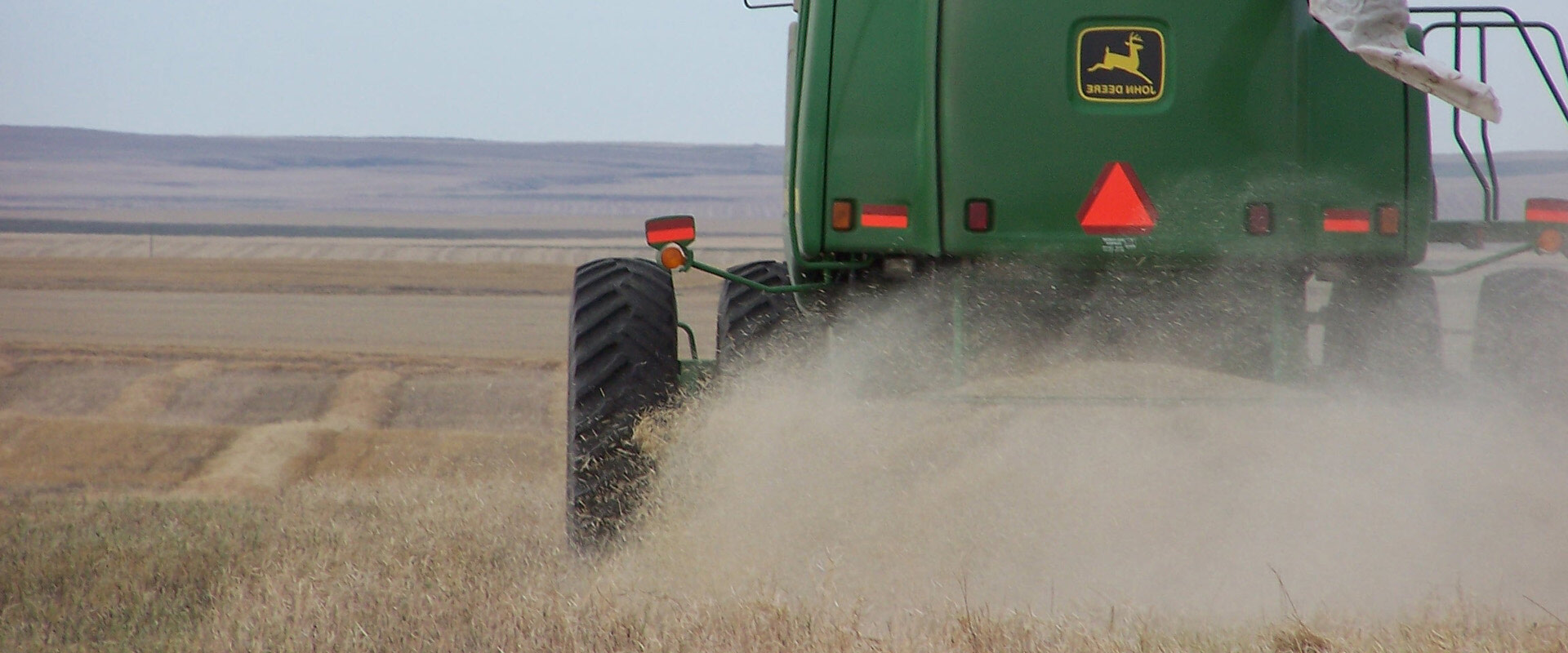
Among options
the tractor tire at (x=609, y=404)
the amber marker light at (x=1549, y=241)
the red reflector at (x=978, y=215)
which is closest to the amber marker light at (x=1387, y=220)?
the amber marker light at (x=1549, y=241)

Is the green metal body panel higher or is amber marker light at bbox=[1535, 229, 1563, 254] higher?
the green metal body panel

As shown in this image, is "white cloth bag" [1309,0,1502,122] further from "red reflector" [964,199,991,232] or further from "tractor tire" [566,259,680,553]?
"tractor tire" [566,259,680,553]

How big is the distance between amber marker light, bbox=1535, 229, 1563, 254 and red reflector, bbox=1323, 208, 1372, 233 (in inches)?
43.1

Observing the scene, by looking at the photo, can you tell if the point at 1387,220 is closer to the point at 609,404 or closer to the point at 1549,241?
the point at 1549,241

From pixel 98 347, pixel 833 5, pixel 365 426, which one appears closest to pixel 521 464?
pixel 365 426

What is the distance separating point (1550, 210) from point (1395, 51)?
61.9 inches

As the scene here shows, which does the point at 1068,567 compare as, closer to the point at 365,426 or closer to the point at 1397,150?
the point at 1397,150

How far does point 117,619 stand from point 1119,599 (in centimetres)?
452

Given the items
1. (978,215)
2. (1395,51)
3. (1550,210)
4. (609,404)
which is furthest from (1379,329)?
(609,404)

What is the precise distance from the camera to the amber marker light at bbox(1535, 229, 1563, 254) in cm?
614

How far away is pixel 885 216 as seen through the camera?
224 inches

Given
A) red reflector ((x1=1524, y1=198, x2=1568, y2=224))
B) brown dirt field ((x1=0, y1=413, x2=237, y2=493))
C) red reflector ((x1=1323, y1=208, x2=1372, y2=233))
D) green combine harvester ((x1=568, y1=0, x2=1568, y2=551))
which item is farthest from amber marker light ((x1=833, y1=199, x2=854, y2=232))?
brown dirt field ((x1=0, y1=413, x2=237, y2=493))

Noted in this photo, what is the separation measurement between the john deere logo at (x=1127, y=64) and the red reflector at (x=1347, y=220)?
2.61 ft

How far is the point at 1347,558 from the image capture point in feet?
16.9
